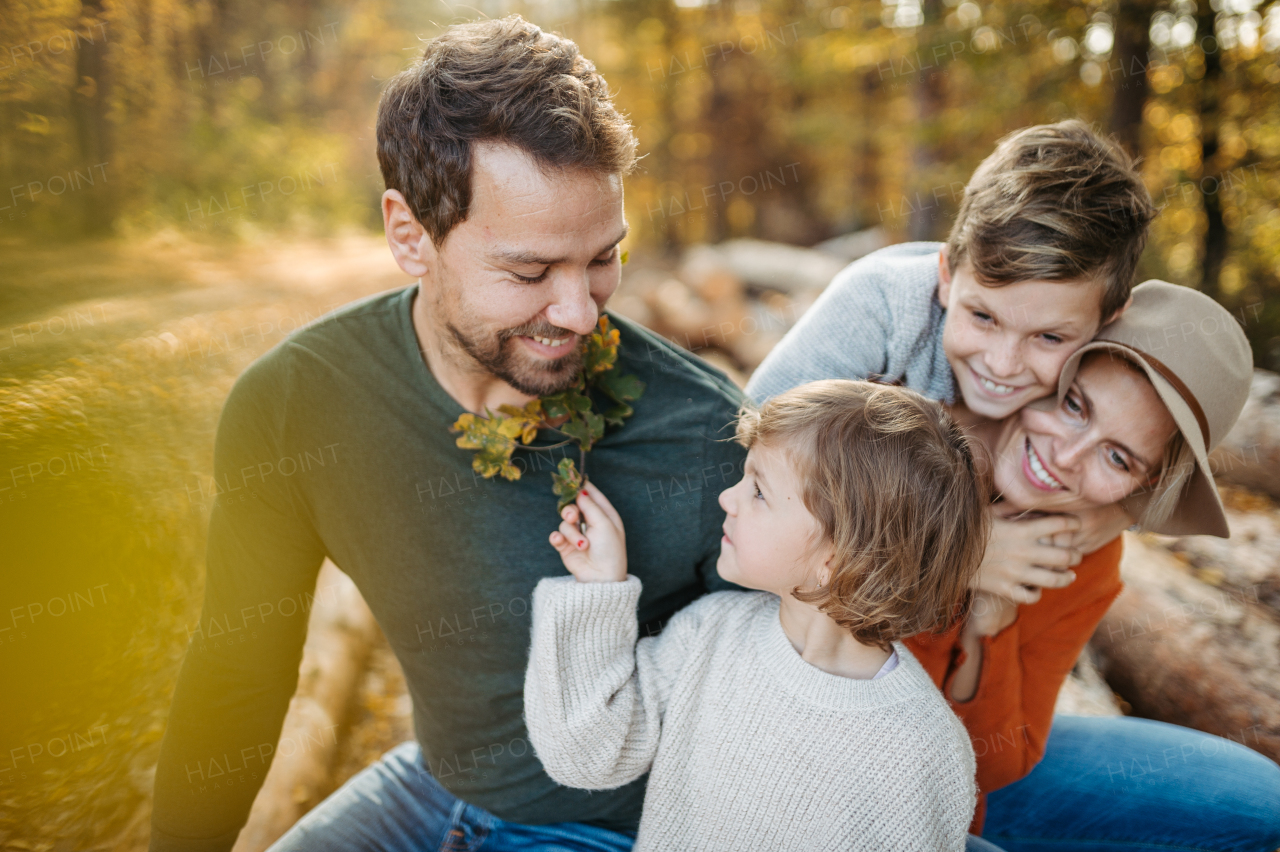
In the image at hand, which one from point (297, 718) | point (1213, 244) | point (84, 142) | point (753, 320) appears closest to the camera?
point (84, 142)

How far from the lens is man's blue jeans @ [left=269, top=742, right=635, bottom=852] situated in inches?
76.1

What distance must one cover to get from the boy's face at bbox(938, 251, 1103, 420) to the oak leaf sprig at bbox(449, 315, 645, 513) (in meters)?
0.97

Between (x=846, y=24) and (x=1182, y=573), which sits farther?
(x=846, y=24)

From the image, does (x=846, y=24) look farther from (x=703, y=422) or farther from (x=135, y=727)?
(x=135, y=727)

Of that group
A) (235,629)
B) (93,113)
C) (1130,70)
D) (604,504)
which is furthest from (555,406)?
(1130,70)

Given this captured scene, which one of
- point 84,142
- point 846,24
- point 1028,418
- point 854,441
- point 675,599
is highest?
point 846,24

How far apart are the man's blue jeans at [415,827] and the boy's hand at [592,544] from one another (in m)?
0.73

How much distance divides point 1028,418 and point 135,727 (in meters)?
2.70

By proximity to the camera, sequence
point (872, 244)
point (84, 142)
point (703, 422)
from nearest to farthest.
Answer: point (703, 422)
point (84, 142)
point (872, 244)

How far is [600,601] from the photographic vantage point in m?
1.69

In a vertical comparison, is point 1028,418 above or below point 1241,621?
above

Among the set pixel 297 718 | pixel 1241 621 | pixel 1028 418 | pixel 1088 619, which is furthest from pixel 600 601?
pixel 1241 621

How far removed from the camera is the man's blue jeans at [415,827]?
193cm

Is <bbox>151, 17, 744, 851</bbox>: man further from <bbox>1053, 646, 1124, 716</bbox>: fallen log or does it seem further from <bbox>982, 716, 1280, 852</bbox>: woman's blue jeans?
<bbox>1053, 646, 1124, 716</bbox>: fallen log
